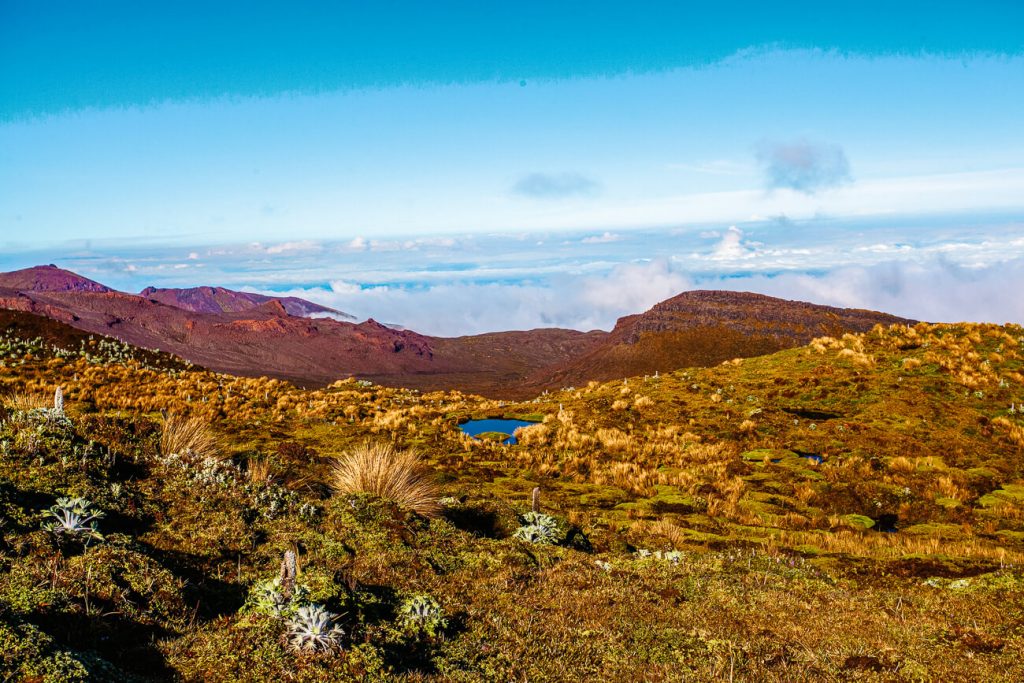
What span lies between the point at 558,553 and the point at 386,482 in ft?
10.8

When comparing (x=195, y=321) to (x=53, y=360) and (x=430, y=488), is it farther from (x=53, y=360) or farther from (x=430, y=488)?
(x=430, y=488)

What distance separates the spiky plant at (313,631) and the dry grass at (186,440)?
5.47 m

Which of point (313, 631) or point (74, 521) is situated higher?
point (74, 521)

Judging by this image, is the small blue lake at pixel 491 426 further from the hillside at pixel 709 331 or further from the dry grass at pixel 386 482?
the hillside at pixel 709 331

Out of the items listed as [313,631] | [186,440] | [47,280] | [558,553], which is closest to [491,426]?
[558,553]

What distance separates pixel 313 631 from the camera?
19.3 ft

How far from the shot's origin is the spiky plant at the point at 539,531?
35.0 feet

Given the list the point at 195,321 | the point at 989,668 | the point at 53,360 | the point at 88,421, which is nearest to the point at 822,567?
the point at 989,668

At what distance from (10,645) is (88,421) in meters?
6.91

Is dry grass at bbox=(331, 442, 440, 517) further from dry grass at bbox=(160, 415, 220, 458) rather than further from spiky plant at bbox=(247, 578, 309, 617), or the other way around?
spiky plant at bbox=(247, 578, 309, 617)

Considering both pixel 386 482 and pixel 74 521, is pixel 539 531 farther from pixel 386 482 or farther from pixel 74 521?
pixel 74 521

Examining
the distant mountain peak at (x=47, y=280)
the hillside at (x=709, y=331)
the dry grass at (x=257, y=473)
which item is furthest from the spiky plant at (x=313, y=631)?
the distant mountain peak at (x=47, y=280)

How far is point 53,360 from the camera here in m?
23.9

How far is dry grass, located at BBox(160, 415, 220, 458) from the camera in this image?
34.5ft
